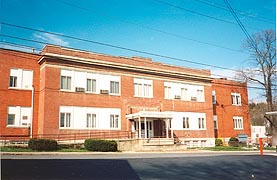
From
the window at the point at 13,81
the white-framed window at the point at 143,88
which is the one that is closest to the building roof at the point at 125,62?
the white-framed window at the point at 143,88

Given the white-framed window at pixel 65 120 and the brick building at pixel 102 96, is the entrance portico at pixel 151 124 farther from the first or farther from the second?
the white-framed window at pixel 65 120

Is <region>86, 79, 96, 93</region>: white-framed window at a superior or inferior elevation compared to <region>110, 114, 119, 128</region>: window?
superior

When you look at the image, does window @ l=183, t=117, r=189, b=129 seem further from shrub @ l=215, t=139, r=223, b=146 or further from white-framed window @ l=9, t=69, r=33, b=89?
white-framed window @ l=9, t=69, r=33, b=89

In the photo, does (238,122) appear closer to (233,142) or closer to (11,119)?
(233,142)

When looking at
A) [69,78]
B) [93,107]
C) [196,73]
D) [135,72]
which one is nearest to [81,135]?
[93,107]

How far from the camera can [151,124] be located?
33.0 meters

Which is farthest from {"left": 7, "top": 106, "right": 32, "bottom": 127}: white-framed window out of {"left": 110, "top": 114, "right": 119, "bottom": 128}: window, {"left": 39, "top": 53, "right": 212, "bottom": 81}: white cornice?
{"left": 110, "top": 114, "right": 119, "bottom": 128}: window

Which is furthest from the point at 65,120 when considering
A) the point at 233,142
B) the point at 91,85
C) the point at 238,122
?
the point at 238,122

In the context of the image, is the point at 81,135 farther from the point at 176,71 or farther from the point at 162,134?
the point at 176,71

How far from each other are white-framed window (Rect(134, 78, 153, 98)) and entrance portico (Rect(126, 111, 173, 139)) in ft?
9.80

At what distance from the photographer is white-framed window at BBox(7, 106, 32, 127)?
26.6m

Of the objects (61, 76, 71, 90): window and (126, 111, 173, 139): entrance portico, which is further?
(126, 111, 173, 139): entrance portico

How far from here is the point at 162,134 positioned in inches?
1320

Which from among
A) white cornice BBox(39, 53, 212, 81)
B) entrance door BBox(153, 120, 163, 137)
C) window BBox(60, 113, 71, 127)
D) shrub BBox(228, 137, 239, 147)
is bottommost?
shrub BBox(228, 137, 239, 147)
